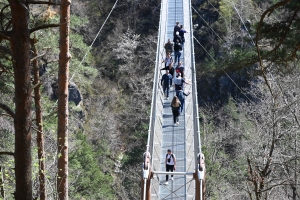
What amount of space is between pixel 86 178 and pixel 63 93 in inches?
363

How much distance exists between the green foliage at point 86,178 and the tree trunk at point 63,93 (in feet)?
26.5

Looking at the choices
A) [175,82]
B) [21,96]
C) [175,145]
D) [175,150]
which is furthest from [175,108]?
[21,96]

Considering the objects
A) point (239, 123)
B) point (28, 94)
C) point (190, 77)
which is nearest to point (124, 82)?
point (239, 123)

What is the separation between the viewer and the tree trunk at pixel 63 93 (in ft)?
18.9

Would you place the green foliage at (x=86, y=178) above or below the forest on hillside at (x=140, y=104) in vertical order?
below

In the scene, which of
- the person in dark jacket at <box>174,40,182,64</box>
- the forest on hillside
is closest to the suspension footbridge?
the person in dark jacket at <box>174,40,182,64</box>

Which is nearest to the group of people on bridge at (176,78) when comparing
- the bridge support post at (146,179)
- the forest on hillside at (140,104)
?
the forest on hillside at (140,104)

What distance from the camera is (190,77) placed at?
37.0 ft

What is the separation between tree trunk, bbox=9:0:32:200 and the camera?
11.3 feet

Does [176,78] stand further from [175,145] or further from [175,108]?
[175,145]

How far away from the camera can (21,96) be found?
361 cm

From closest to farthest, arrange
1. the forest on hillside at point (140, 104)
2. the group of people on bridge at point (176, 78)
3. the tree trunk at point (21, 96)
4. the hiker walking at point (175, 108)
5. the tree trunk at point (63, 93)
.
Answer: the tree trunk at point (21, 96)
the tree trunk at point (63, 93)
the hiker walking at point (175, 108)
the group of people on bridge at point (176, 78)
the forest on hillside at point (140, 104)

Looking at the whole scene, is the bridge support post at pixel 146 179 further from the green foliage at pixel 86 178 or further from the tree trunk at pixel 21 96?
the green foliage at pixel 86 178

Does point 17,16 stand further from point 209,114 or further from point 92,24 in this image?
point 92,24
